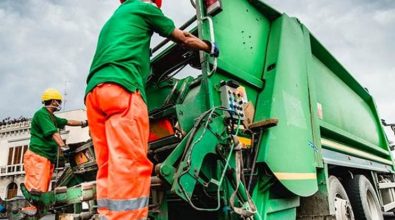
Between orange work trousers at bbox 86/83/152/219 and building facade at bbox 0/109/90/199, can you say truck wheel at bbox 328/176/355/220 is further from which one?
building facade at bbox 0/109/90/199

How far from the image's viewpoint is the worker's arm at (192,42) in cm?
194

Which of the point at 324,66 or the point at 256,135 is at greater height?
the point at 324,66

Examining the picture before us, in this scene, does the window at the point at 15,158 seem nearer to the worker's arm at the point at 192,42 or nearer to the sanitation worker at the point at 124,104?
the sanitation worker at the point at 124,104

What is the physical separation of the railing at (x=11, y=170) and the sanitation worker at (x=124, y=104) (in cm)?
2619

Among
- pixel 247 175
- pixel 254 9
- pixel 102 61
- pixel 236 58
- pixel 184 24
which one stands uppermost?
pixel 254 9

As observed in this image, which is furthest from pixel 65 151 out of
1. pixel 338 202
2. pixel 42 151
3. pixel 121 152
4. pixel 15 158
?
pixel 15 158

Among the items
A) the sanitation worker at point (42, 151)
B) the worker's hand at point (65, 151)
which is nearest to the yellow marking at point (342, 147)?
the worker's hand at point (65, 151)

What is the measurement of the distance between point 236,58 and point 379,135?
5.09 metres

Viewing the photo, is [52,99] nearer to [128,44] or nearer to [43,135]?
[43,135]

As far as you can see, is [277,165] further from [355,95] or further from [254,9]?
[355,95]

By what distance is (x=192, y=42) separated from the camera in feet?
6.48

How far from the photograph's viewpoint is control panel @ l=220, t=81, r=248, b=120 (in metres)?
2.12

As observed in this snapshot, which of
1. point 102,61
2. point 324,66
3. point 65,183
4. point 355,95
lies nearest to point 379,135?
point 355,95

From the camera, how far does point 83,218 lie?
7.61ft
